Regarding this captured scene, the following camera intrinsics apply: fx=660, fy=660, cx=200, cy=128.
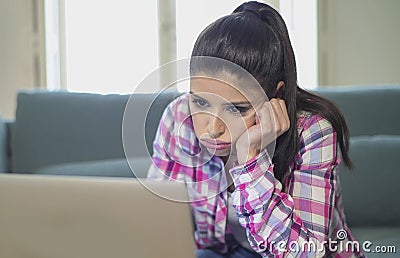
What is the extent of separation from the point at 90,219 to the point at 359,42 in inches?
129

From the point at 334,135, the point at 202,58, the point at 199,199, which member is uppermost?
the point at 202,58

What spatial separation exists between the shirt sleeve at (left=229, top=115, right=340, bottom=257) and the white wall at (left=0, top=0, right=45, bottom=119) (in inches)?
101

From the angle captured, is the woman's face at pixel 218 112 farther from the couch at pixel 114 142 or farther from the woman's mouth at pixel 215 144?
the couch at pixel 114 142

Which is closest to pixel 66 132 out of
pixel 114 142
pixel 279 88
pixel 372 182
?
pixel 114 142

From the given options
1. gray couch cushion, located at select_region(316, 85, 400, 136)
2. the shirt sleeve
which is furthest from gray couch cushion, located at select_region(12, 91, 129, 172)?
the shirt sleeve

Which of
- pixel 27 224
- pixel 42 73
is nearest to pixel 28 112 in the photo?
pixel 27 224

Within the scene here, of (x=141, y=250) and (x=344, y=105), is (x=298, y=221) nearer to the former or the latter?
(x=141, y=250)

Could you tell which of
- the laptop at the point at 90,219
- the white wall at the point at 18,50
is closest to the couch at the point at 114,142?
the laptop at the point at 90,219

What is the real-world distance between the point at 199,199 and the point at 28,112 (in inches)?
35.3

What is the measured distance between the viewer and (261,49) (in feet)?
3.56

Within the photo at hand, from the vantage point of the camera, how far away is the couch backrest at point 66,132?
6.54 ft

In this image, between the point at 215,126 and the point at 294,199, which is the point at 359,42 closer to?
the point at 294,199

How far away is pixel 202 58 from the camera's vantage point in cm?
106

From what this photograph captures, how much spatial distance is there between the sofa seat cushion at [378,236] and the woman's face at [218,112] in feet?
2.27
